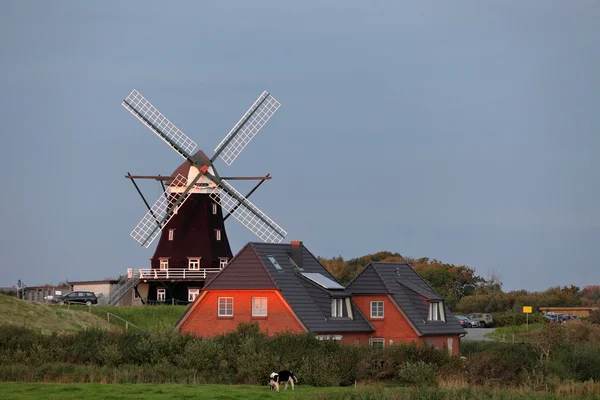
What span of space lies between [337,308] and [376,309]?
133 inches

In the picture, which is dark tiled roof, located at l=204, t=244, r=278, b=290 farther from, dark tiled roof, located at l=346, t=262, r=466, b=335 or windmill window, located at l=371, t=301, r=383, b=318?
windmill window, located at l=371, t=301, r=383, b=318

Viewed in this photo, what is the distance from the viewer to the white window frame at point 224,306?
5900 cm

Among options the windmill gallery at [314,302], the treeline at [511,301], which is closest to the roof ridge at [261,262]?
the windmill gallery at [314,302]

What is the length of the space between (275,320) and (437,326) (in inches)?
437

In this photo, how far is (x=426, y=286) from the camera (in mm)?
68188

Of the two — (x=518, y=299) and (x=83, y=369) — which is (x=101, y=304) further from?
(x=518, y=299)

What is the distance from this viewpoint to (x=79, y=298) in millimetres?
79062

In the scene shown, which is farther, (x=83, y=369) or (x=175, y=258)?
(x=175, y=258)

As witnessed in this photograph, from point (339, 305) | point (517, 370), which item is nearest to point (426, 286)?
point (339, 305)

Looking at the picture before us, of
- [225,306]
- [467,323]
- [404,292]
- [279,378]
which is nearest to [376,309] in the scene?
[404,292]

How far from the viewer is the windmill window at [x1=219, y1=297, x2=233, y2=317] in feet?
194

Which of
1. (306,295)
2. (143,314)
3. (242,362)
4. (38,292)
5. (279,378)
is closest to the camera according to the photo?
(279,378)

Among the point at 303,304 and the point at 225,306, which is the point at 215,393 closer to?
the point at 303,304

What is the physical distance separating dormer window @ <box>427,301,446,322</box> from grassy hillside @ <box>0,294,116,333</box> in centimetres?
1872
